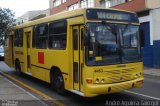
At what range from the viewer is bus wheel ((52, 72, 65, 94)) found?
1167 centimetres

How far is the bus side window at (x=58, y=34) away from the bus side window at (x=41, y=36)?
0.56m

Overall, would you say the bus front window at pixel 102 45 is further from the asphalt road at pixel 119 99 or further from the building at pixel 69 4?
the building at pixel 69 4

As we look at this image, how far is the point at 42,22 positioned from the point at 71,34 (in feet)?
10.1

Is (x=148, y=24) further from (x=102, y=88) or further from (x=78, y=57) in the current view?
(x=102, y=88)

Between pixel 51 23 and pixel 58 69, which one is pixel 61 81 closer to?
pixel 58 69

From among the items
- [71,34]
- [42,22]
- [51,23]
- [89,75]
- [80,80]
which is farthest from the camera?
[42,22]

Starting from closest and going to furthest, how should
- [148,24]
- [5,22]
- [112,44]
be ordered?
[112,44] < [5,22] < [148,24]

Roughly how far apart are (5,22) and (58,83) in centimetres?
1100

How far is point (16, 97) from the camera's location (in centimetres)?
1118

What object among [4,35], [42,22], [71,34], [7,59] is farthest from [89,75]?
[4,35]

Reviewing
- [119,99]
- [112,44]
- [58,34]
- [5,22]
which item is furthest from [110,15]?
[5,22]

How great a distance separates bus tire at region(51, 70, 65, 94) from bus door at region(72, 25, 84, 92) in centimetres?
109

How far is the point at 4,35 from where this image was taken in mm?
22000

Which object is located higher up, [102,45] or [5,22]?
[5,22]
